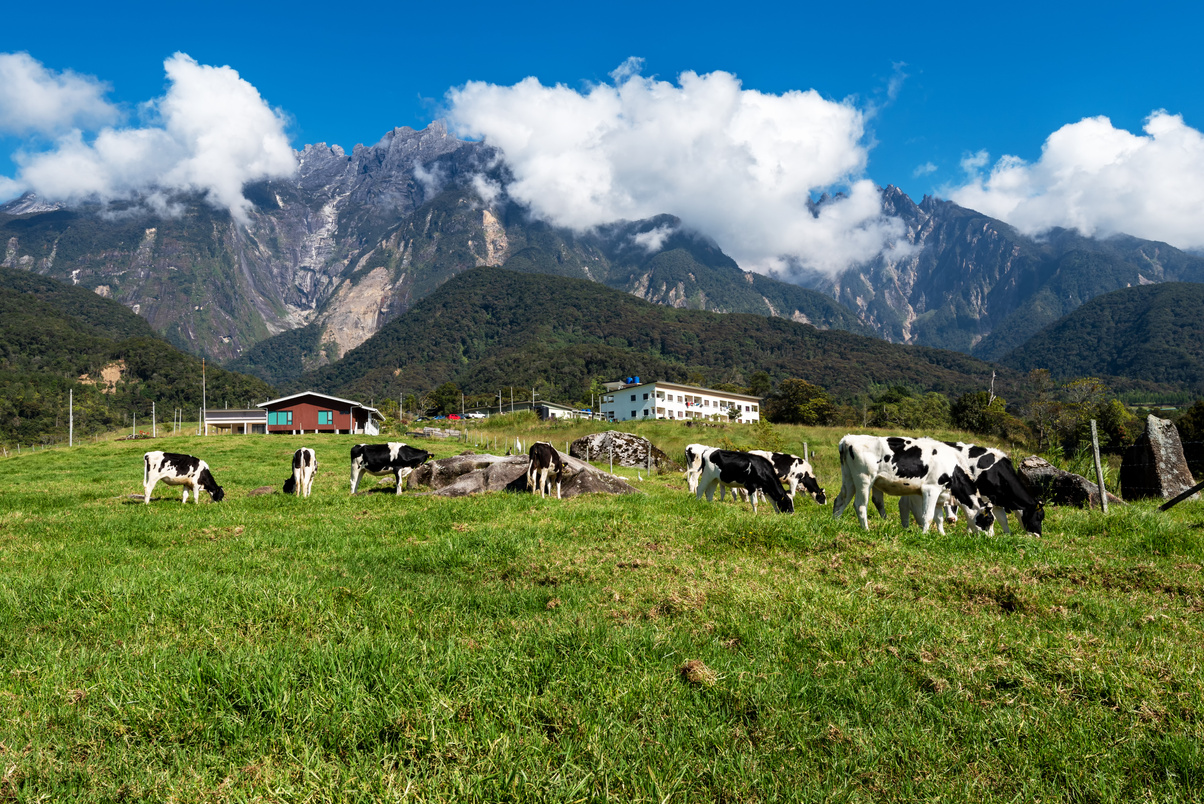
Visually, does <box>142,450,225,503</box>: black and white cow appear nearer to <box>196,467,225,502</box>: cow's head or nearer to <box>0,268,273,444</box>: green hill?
<box>196,467,225,502</box>: cow's head

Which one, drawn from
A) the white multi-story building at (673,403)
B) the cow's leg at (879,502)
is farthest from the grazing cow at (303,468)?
the white multi-story building at (673,403)

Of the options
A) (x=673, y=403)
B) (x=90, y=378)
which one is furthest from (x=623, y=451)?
(x=90, y=378)

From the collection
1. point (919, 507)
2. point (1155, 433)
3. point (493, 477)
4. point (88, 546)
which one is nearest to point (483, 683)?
point (88, 546)

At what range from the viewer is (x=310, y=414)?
86250 mm

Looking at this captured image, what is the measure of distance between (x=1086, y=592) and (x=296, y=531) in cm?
1169

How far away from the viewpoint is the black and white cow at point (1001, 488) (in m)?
10.9

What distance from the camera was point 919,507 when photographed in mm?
11891

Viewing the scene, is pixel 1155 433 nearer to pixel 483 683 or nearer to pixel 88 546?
pixel 483 683

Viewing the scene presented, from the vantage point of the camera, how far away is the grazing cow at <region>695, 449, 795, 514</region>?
14266 millimetres

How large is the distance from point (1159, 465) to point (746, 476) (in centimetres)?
1237

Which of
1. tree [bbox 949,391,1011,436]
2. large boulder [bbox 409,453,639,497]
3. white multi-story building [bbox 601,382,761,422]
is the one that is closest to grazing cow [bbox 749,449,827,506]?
large boulder [bbox 409,453,639,497]

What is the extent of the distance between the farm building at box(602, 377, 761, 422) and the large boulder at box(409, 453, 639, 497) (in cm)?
8617

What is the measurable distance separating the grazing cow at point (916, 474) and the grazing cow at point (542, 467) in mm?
9389

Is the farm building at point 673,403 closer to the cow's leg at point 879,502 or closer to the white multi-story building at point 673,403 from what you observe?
the white multi-story building at point 673,403
